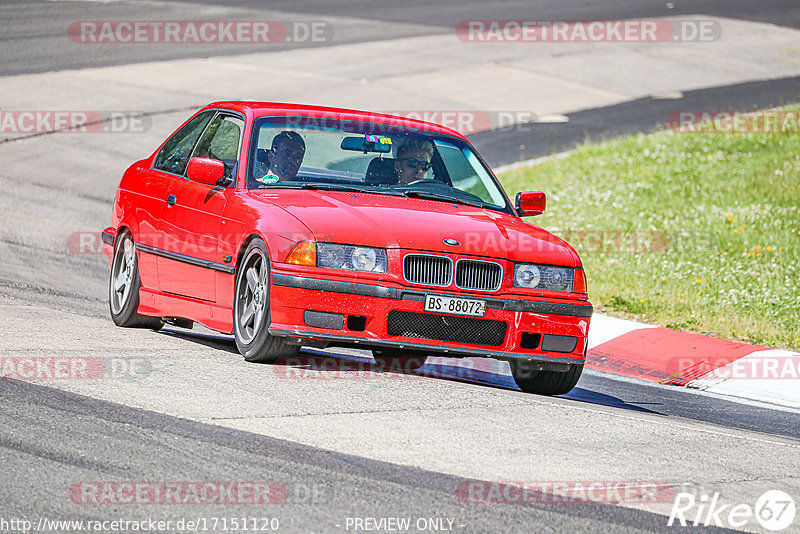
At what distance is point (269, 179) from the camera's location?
834cm

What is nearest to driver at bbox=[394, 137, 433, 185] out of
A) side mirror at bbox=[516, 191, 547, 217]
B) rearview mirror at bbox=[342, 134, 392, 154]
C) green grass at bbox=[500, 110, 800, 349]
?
rearview mirror at bbox=[342, 134, 392, 154]

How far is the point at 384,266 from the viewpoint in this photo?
24.2 feet

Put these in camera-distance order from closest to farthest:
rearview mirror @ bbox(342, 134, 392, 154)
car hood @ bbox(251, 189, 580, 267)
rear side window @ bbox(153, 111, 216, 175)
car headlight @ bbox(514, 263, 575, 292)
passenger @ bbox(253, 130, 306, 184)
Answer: car hood @ bbox(251, 189, 580, 267) → car headlight @ bbox(514, 263, 575, 292) → passenger @ bbox(253, 130, 306, 184) → rearview mirror @ bbox(342, 134, 392, 154) → rear side window @ bbox(153, 111, 216, 175)

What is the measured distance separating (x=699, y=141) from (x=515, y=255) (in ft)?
43.1

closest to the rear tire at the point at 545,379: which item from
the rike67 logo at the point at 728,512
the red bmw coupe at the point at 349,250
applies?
the red bmw coupe at the point at 349,250

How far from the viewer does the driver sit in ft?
28.6

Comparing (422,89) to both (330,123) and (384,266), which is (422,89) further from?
(384,266)

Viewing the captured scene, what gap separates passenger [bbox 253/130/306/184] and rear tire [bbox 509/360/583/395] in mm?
1903

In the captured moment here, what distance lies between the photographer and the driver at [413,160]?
8.73m

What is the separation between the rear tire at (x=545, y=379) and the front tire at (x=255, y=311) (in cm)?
151

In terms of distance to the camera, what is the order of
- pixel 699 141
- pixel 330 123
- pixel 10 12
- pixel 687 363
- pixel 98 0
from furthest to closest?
pixel 98 0 → pixel 10 12 → pixel 699 141 → pixel 687 363 → pixel 330 123

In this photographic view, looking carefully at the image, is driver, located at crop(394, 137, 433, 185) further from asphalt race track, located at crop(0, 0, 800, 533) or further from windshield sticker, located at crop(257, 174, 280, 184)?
asphalt race track, located at crop(0, 0, 800, 533)

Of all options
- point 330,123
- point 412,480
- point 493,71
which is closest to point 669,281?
point 330,123

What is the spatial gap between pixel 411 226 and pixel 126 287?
2.73 meters
